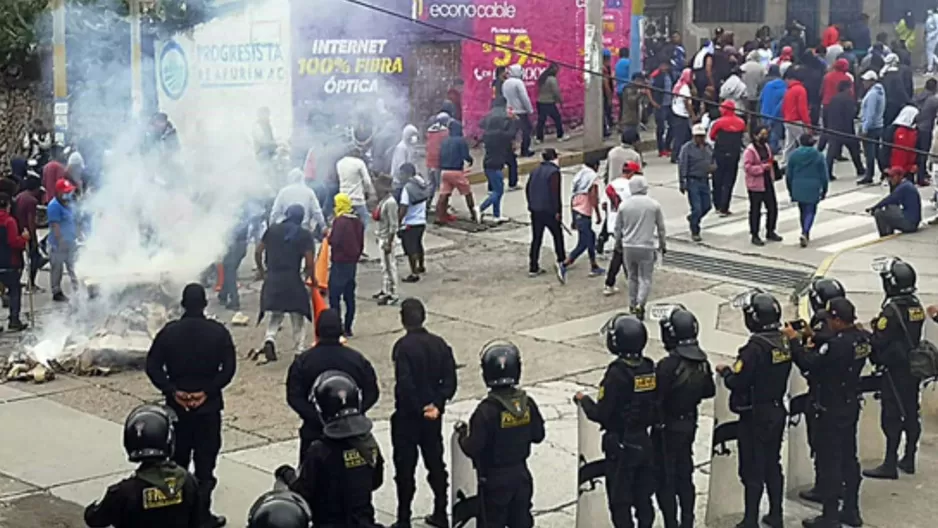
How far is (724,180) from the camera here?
1900 centimetres

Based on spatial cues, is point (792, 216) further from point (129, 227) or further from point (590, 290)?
point (129, 227)

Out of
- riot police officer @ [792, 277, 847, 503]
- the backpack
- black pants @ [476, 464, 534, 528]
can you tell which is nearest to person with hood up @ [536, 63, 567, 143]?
the backpack

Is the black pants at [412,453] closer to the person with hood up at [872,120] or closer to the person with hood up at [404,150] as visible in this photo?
the person with hood up at [404,150]

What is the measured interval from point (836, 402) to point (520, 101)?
13523 millimetres

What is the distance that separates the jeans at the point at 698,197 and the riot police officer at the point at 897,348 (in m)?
7.28

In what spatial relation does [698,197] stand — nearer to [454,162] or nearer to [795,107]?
[454,162]

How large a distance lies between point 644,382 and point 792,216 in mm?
11552

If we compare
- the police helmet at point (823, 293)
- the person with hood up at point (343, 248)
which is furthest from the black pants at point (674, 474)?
the person with hood up at point (343, 248)

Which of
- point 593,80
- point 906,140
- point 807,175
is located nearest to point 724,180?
point 807,175

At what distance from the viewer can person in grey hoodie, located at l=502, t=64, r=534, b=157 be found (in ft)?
73.5

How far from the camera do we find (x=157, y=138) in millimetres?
15898

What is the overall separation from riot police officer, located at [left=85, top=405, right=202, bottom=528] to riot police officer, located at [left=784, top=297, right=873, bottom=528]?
415 centimetres

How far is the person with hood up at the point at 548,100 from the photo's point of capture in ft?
77.2

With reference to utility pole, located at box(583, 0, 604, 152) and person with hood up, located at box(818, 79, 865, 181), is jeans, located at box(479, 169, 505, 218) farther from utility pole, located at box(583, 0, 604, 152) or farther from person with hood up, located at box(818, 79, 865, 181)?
person with hood up, located at box(818, 79, 865, 181)
